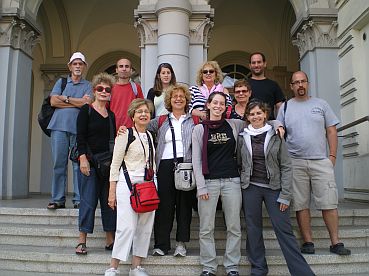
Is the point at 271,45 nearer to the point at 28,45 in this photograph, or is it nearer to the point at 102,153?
the point at 28,45

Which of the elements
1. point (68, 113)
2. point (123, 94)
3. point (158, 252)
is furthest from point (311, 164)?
point (68, 113)

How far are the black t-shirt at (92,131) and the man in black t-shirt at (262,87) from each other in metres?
1.96

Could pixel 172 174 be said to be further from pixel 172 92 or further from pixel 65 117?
pixel 65 117

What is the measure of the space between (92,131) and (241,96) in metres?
1.74

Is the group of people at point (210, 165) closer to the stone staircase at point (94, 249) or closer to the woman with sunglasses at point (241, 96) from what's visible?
the woman with sunglasses at point (241, 96)

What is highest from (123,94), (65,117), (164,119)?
(123,94)

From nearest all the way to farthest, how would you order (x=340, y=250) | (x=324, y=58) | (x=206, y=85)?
(x=340, y=250) → (x=206, y=85) → (x=324, y=58)

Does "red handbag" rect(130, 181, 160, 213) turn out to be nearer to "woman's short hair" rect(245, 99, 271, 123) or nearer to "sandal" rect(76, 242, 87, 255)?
"sandal" rect(76, 242, 87, 255)

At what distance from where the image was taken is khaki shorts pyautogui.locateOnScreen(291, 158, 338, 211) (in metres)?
4.56

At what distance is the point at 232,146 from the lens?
4.18 m

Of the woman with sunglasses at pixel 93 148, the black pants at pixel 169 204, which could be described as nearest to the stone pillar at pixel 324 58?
the black pants at pixel 169 204

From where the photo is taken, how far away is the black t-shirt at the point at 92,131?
4.38m

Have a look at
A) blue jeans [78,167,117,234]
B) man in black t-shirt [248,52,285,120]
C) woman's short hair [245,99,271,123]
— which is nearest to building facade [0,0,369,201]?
man in black t-shirt [248,52,285,120]

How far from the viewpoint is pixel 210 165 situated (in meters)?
4.14
